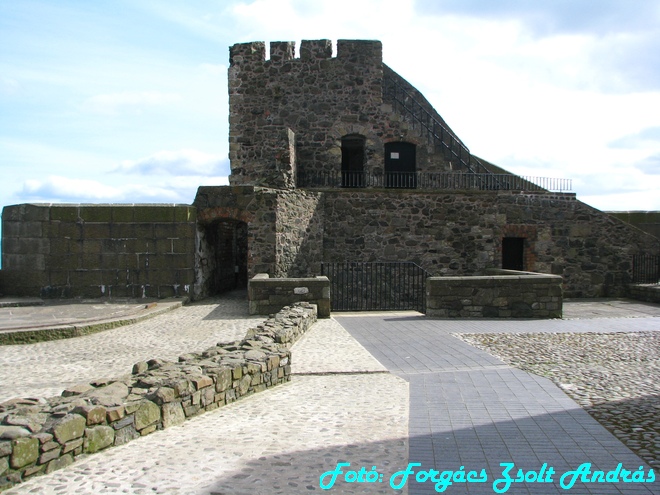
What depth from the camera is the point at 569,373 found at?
7148 mm

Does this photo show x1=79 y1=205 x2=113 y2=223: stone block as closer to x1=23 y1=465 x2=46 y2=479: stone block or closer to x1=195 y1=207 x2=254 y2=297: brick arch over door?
x1=195 y1=207 x2=254 y2=297: brick arch over door

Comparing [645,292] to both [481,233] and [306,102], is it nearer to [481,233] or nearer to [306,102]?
[481,233]

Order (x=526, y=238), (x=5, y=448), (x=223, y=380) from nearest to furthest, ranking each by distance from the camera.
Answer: (x=5, y=448), (x=223, y=380), (x=526, y=238)

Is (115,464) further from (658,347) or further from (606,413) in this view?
(658,347)

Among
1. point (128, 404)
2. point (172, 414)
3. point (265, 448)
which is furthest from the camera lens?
point (172, 414)

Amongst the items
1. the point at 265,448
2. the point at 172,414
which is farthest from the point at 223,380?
the point at 265,448

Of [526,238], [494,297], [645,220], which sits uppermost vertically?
[645,220]

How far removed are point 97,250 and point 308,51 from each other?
10748 mm

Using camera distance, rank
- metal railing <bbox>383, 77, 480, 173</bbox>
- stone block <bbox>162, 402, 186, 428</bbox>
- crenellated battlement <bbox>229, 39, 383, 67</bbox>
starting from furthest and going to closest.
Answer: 1. metal railing <bbox>383, 77, 480, 173</bbox>
2. crenellated battlement <bbox>229, 39, 383, 67</bbox>
3. stone block <bbox>162, 402, 186, 428</bbox>

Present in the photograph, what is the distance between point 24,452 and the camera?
3869 mm

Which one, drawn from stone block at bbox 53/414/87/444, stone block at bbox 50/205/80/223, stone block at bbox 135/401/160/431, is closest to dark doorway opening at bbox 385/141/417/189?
stone block at bbox 50/205/80/223

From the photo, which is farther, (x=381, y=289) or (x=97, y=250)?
(x=381, y=289)

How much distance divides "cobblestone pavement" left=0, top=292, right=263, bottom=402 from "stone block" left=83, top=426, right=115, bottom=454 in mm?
2014

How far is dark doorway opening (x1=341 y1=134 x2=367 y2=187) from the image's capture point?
70.0ft
